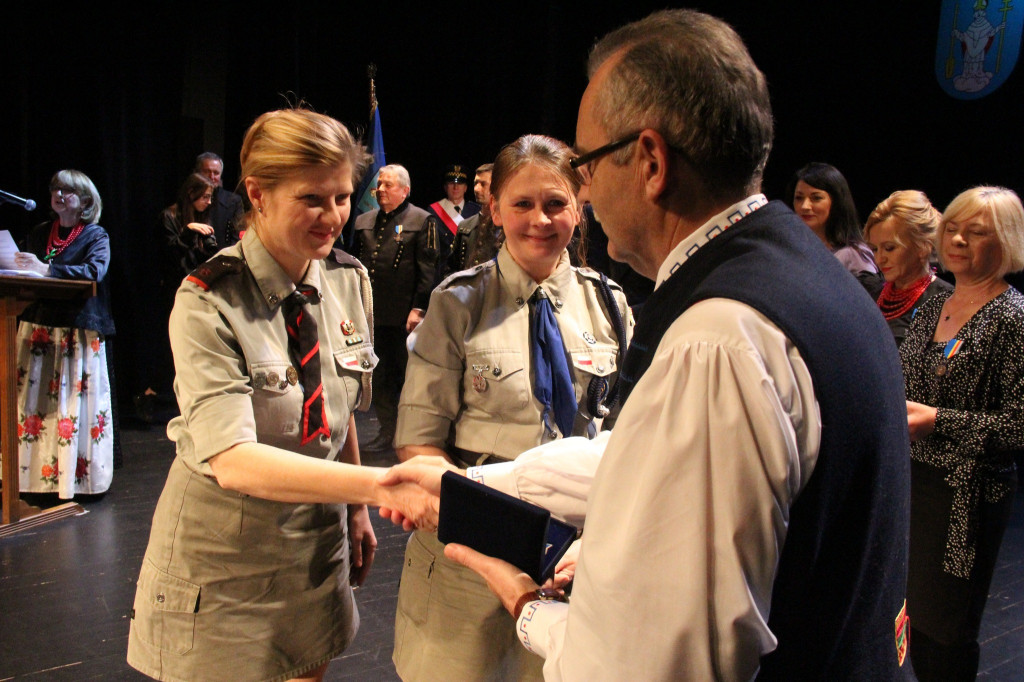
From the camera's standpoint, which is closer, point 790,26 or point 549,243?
point 549,243

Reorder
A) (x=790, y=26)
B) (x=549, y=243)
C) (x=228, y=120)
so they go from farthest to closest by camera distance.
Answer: (x=228, y=120)
(x=790, y=26)
(x=549, y=243)

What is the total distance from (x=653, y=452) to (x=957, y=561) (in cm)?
178

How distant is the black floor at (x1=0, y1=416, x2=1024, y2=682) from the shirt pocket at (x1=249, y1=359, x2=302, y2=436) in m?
1.39

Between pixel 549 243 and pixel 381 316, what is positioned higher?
pixel 549 243

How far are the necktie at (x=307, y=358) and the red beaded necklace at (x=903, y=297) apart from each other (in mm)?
2145

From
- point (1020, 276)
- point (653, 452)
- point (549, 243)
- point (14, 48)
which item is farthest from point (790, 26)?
point (653, 452)

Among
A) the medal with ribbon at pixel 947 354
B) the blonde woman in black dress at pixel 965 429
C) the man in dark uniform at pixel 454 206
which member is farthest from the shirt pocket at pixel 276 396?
the man in dark uniform at pixel 454 206

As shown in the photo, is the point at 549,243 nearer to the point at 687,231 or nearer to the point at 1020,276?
the point at 687,231

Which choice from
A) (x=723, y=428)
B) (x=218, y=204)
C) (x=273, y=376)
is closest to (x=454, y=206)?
(x=218, y=204)

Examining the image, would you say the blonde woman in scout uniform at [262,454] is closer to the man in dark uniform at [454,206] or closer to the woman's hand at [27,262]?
the woman's hand at [27,262]

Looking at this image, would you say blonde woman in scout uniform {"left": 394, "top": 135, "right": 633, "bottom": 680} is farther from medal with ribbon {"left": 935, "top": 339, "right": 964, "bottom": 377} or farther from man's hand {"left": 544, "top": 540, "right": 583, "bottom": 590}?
medal with ribbon {"left": 935, "top": 339, "right": 964, "bottom": 377}

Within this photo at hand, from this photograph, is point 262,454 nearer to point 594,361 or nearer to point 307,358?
point 307,358

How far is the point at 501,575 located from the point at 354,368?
661 mm

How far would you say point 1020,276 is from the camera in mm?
5441
